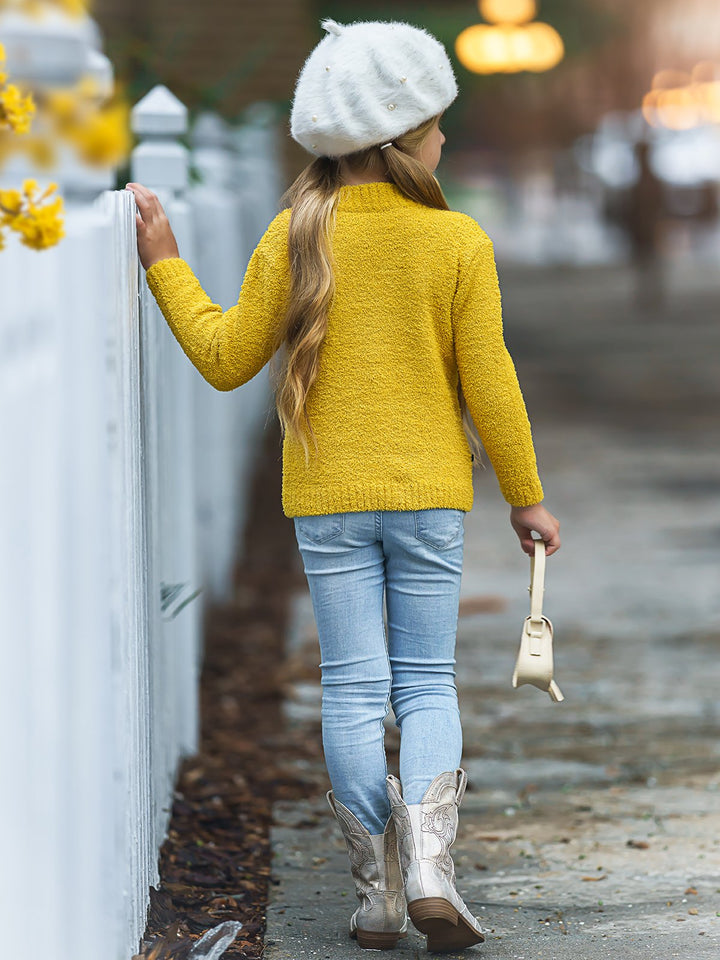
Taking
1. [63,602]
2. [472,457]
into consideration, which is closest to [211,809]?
[472,457]

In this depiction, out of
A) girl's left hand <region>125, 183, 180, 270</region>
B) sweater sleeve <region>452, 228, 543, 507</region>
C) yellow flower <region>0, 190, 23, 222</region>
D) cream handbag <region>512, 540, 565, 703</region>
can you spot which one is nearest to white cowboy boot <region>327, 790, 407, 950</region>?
cream handbag <region>512, 540, 565, 703</region>

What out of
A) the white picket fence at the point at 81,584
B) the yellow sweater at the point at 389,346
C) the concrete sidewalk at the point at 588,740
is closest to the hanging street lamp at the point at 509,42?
the concrete sidewalk at the point at 588,740

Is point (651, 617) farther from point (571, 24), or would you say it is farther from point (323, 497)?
point (571, 24)

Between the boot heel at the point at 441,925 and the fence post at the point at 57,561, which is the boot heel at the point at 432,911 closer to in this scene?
the boot heel at the point at 441,925

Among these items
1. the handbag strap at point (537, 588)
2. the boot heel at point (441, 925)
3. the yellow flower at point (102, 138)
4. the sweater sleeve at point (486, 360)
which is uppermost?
the yellow flower at point (102, 138)

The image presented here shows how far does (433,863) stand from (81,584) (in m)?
0.90

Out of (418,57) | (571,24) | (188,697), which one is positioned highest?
(571,24)

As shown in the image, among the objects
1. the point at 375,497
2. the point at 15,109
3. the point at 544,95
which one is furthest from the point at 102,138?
the point at 544,95

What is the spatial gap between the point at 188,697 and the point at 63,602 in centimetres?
182

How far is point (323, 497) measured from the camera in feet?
8.41

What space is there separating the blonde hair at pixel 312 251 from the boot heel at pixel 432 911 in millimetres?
776

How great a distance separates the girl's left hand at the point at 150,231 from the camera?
8.73 ft

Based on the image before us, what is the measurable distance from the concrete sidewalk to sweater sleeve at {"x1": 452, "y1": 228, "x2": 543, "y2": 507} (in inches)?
36.6

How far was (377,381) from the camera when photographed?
2.54 meters
